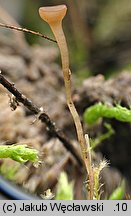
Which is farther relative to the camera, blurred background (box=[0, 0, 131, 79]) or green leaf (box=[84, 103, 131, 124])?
blurred background (box=[0, 0, 131, 79])

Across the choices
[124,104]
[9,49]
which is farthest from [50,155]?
[9,49]

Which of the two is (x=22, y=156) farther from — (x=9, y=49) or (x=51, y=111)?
(x=9, y=49)

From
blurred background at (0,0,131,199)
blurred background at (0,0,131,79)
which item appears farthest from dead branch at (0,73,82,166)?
blurred background at (0,0,131,79)

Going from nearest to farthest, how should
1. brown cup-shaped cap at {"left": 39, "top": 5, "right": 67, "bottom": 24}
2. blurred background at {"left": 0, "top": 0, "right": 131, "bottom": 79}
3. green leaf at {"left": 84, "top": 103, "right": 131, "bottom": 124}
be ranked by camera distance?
brown cup-shaped cap at {"left": 39, "top": 5, "right": 67, "bottom": 24} → green leaf at {"left": 84, "top": 103, "right": 131, "bottom": 124} → blurred background at {"left": 0, "top": 0, "right": 131, "bottom": 79}

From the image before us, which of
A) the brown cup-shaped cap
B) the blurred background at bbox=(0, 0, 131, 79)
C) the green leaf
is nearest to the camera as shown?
the brown cup-shaped cap

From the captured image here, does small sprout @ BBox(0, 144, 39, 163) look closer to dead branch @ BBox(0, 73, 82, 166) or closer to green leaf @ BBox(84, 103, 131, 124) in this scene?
dead branch @ BBox(0, 73, 82, 166)

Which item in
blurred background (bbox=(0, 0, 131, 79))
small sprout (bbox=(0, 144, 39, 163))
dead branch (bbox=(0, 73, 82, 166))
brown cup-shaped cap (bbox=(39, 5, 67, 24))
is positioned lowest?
small sprout (bbox=(0, 144, 39, 163))

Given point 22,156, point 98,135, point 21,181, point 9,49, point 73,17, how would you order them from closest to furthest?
1. point 22,156
2. point 21,181
3. point 98,135
4. point 9,49
5. point 73,17

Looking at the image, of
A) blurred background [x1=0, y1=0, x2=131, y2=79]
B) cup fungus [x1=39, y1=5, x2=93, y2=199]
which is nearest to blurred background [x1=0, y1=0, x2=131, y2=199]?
blurred background [x1=0, y1=0, x2=131, y2=79]

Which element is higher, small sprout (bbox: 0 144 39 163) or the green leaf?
the green leaf
